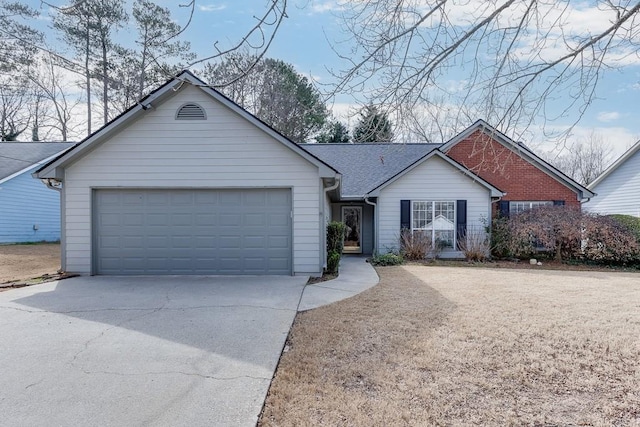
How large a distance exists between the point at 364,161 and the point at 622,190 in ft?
42.1

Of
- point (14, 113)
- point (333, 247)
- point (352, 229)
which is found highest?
point (14, 113)

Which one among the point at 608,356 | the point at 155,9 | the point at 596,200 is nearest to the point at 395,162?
the point at 155,9

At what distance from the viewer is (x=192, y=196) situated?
966 cm

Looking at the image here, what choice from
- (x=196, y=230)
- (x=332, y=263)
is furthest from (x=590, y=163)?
(x=196, y=230)

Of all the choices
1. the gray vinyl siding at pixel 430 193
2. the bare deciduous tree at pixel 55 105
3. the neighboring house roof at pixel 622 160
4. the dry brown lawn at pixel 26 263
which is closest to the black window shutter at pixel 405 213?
the gray vinyl siding at pixel 430 193

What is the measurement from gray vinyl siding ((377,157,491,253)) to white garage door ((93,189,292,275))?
602 centimetres

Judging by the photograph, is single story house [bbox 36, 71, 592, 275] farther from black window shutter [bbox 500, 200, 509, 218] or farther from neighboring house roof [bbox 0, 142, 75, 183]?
neighboring house roof [bbox 0, 142, 75, 183]

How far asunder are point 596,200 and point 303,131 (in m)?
16.9

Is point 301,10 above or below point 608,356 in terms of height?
above

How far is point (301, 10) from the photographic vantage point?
15.5ft

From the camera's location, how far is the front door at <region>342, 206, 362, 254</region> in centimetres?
1708

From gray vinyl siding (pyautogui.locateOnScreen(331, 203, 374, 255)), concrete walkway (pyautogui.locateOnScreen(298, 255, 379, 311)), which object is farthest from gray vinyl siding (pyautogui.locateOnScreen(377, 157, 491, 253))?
concrete walkway (pyautogui.locateOnScreen(298, 255, 379, 311))

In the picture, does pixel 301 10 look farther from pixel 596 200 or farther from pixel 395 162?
pixel 596 200

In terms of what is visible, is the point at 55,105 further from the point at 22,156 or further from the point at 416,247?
the point at 416,247
